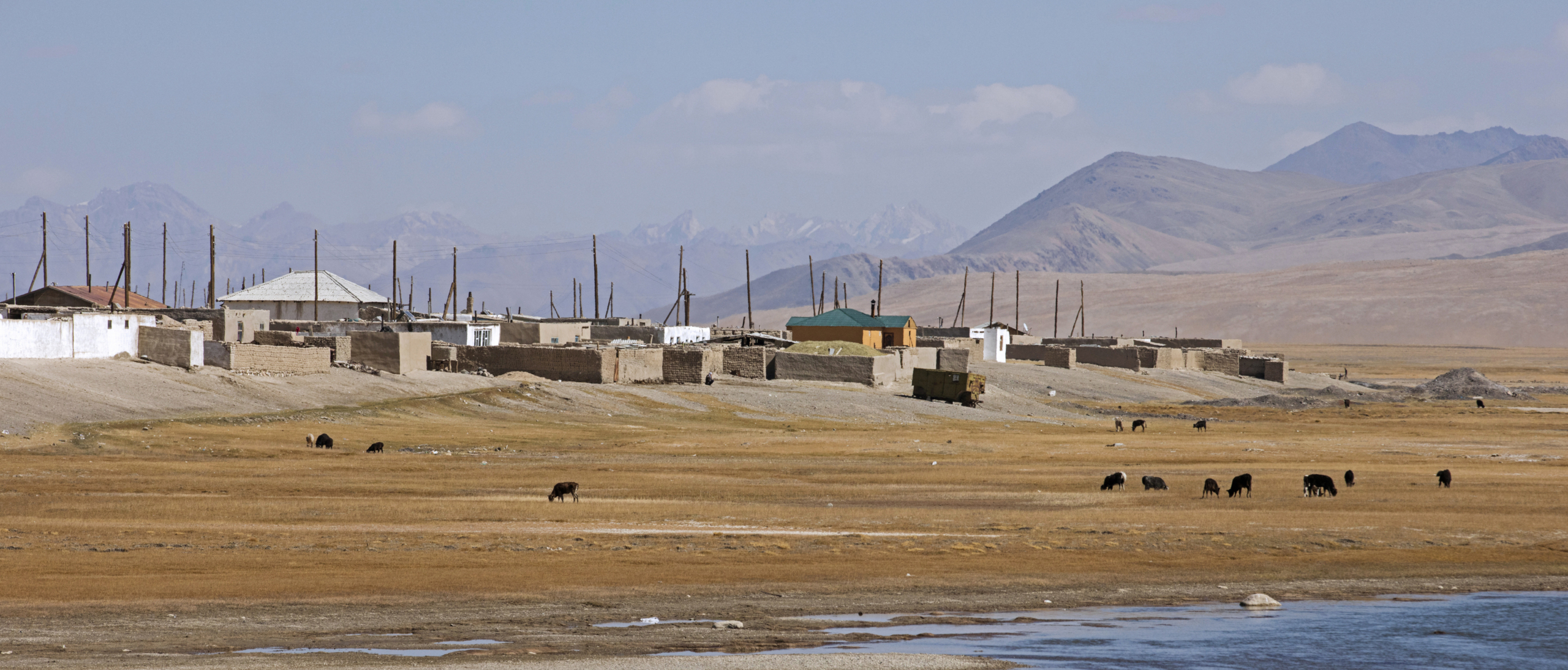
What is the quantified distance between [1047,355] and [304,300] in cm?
4696

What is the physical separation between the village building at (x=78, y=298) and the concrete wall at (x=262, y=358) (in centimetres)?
3515

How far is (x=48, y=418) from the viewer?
39469 millimetres

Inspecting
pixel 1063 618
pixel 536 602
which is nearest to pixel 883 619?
pixel 1063 618

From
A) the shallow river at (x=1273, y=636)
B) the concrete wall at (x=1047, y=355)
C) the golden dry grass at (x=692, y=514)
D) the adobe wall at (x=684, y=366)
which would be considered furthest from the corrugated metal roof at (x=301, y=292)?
the shallow river at (x=1273, y=636)

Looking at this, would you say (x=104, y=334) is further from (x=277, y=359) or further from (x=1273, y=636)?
(x=1273, y=636)

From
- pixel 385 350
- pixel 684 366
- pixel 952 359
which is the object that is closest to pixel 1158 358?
pixel 952 359

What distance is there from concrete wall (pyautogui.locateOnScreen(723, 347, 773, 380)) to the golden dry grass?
21.3m

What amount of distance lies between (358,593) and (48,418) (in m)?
24.5

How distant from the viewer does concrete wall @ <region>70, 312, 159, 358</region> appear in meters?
47.8

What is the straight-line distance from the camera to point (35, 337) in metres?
46.2

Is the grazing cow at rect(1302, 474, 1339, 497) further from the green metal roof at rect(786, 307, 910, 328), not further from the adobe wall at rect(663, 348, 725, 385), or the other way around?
the green metal roof at rect(786, 307, 910, 328)

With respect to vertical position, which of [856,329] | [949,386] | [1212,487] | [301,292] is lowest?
[1212,487]

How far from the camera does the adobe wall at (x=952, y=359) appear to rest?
8119cm

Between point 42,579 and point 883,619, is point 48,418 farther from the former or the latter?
point 883,619
